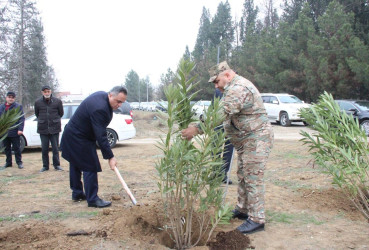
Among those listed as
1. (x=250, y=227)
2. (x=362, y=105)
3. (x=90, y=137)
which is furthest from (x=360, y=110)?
(x=90, y=137)

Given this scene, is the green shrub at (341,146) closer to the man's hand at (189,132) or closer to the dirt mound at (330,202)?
the dirt mound at (330,202)

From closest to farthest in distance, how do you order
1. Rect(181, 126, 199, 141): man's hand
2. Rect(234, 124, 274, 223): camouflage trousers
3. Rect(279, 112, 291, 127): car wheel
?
Rect(181, 126, 199, 141): man's hand, Rect(234, 124, 274, 223): camouflage trousers, Rect(279, 112, 291, 127): car wheel

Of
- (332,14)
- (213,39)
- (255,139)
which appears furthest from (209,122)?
(213,39)

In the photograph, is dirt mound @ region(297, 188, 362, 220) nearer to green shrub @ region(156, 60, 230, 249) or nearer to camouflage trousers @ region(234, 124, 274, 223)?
camouflage trousers @ region(234, 124, 274, 223)

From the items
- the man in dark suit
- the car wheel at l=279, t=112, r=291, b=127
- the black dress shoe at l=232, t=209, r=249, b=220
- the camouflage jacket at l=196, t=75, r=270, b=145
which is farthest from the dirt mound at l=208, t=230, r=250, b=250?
the car wheel at l=279, t=112, r=291, b=127

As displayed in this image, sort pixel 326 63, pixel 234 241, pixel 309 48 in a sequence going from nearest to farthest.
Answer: pixel 234 241
pixel 326 63
pixel 309 48

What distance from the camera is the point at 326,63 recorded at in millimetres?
22188

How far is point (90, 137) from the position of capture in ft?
15.0

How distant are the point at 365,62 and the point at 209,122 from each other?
20.5 m

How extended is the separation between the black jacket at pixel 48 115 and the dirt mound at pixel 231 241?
4849mm

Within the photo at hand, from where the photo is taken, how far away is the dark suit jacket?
431cm

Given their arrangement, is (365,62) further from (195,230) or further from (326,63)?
(195,230)

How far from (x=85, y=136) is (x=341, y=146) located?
325 centimetres

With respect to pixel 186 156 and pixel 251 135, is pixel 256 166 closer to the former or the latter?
pixel 251 135
